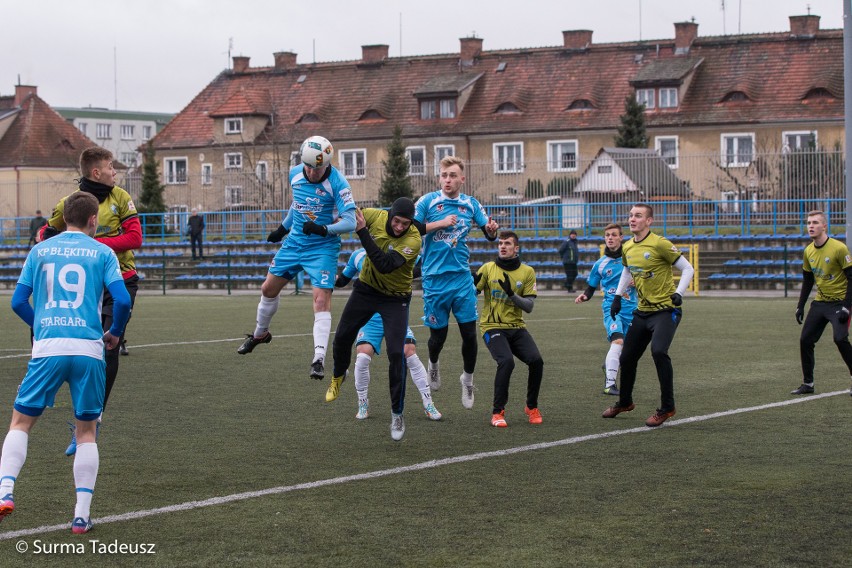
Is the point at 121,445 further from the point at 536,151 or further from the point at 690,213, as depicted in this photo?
the point at 536,151

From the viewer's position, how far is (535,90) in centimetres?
6569

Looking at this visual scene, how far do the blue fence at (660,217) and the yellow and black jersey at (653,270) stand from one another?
28.9m

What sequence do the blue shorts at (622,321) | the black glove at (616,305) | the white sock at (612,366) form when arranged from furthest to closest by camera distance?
the blue shorts at (622,321) < the white sock at (612,366) < the black glove at (616,305)

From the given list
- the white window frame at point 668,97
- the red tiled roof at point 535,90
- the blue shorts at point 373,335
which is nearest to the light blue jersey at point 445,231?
the blue shorts at point 373,335

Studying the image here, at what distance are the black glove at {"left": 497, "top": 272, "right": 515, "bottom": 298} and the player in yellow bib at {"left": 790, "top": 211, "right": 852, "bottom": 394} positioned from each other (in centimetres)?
365

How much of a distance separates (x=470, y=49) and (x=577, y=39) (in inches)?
236

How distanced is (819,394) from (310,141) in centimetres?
580

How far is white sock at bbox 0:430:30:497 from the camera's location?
6582mm

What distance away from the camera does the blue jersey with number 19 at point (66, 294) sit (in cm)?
671

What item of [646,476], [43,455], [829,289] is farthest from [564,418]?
[43,455]

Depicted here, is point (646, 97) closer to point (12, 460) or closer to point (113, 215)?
point (113, 215)

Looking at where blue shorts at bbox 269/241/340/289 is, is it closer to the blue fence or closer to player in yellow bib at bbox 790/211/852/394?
player in yellow bib at bbox 790/211/852/394

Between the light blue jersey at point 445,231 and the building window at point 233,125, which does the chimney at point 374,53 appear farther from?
the light blue jersey at point 445,231

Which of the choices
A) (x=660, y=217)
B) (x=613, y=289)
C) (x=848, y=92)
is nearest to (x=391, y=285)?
(x=613, y=289)
